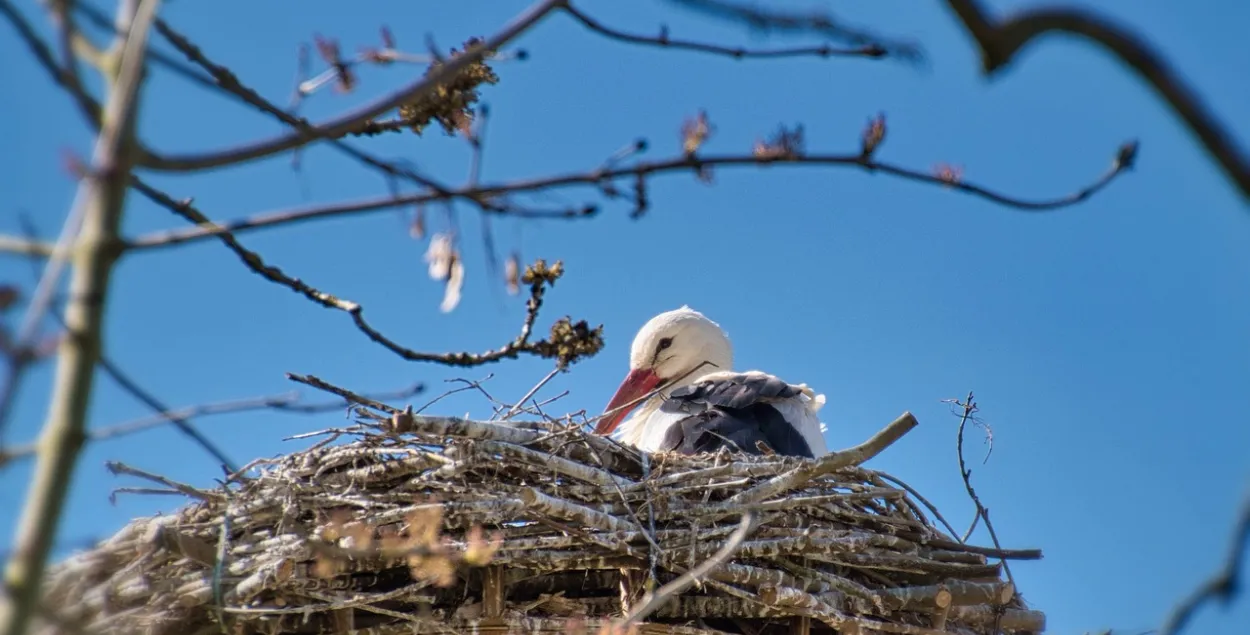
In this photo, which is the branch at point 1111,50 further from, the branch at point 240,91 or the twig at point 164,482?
the twig at point 164,482

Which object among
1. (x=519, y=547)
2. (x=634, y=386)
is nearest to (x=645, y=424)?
(x=634, y=386)

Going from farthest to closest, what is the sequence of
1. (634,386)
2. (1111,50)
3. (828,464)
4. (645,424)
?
(634,386) → (645,424) → (828,464) → (1111,50)

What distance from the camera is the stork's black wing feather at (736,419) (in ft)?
15.3

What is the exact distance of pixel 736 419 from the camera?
4742 millimetres

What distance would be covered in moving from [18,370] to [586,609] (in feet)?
7.59

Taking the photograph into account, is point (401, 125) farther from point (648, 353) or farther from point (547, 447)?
point (648, 353)

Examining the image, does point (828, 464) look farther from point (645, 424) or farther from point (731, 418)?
point (645, 424)

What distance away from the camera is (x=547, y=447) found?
363cm

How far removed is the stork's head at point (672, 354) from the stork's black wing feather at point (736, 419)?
1.24 meters

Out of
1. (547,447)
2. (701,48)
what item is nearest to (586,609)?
(547,447)

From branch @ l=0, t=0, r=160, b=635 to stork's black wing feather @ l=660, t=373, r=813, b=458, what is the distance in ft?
10.4

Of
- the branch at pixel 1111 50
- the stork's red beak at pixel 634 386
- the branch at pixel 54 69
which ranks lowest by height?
the branch at pixel 1111 50

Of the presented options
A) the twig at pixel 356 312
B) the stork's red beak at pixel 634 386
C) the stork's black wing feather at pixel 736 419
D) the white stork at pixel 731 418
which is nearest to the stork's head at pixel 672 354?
the stork's red beak at pixel 634 386

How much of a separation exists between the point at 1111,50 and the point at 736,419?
362cm
